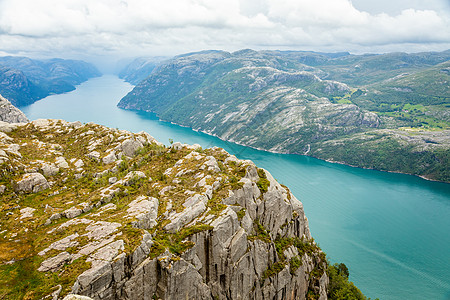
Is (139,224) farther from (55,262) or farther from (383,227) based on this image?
(383,227)

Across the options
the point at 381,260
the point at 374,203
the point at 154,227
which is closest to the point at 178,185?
the point at 154,227

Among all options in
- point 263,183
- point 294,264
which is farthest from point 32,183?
point 294,264

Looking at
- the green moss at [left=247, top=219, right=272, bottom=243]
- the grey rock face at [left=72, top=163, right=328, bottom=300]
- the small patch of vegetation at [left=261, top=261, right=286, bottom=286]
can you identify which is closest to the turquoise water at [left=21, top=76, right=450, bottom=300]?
the grey rock face at [left=72, top=163, right=328, bottom=300]

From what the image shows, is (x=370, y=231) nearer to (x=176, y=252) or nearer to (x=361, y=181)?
(x=361, y=181)

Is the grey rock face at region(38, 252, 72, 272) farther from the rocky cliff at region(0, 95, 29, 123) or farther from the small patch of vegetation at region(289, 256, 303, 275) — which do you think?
the rocky cliff at region(0, 95, 29, 123)

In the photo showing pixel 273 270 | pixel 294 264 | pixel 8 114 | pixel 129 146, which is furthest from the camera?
pixel 8 114

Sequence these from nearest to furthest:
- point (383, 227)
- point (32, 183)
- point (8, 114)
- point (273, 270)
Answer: point (32, 183), point (273, 270), point (8, 114), point (383, 227)

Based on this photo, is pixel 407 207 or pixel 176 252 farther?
pixel 407 207
